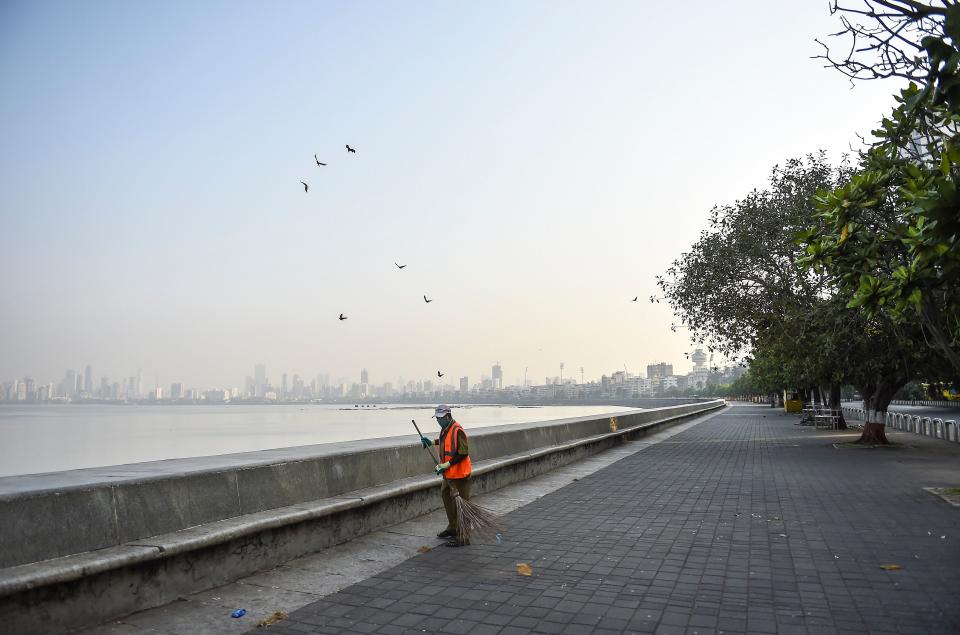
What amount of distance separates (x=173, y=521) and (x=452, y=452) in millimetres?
3030

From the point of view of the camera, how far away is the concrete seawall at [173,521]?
187 inches

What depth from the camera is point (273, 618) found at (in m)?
5.34

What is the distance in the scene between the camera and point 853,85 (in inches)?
278

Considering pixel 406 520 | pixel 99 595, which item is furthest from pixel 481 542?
pixel 99 595

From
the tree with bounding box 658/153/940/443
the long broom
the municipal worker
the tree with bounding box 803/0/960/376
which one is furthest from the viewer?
the tree with bounding box 658/153/940/443

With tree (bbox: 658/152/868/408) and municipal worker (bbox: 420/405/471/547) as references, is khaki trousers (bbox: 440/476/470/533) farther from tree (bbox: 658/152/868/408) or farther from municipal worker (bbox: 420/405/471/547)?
tree (bbox: 658/152/868/408)

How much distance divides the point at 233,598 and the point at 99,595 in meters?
1.07

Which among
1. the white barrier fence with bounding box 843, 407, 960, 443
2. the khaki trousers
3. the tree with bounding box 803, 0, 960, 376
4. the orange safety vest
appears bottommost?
the white barrier fence with bounding box 843, 407, 960, 443

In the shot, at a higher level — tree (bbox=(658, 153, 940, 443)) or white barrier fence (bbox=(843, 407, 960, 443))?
tree (bbox=(658, 153, 940, 443))

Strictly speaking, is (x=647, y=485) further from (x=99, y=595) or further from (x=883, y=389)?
(x=883, y=389)

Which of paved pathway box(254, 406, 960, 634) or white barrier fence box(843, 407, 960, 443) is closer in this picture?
paved pathway box(254, 406, 960, 634)

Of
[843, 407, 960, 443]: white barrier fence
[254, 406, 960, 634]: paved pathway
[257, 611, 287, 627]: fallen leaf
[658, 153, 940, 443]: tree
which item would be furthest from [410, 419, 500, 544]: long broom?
[843, 407, 960, 443]: white barrier fence

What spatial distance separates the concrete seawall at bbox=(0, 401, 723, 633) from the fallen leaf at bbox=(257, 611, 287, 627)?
0.81 meters

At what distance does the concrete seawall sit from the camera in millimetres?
4746
